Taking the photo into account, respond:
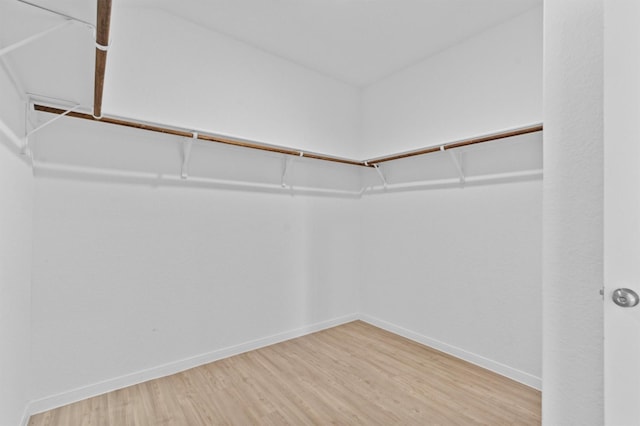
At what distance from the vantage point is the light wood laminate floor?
1.73m

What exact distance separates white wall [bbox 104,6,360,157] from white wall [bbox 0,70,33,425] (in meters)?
0.70

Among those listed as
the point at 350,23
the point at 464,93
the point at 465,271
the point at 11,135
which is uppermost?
the point at 350,23

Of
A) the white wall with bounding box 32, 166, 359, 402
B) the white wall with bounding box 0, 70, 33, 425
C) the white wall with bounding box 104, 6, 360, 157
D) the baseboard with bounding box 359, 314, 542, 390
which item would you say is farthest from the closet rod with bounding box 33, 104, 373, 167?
the baseboard with bounding box 359, 314, 542, 390

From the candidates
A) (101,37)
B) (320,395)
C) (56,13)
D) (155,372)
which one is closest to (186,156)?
(56,13)

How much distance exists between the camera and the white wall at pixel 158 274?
72.0 inches

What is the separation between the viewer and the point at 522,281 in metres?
2.12

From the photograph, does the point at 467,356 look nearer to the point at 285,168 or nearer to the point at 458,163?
the point at 458,163

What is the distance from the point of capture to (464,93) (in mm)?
2506

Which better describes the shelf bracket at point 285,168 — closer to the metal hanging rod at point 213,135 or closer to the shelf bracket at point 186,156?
the metal hanging rod at point 213,135

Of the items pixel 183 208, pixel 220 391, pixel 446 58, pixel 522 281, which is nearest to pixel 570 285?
pixel 522 281
